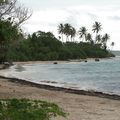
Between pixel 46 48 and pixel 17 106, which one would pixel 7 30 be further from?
pixel 46 48

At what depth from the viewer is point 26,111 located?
1384cm

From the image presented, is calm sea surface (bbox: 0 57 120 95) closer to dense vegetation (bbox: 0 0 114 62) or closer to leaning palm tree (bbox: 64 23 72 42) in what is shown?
dense vegetation (bbox: 0 0 114 62)

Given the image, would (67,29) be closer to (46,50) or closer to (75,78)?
(46,50)

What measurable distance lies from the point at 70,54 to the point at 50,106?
130507 millimetres

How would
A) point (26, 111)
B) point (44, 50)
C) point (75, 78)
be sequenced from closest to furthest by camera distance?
point (26, 111) < point (75, 78) < point (44, 50)

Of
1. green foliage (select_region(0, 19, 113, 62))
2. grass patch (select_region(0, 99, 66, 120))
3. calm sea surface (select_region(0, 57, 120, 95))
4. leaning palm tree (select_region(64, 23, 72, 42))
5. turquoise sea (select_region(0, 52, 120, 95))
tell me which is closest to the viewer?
grass patch (select_region(0, 99, 66, 120))

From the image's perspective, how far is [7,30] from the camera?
21.8m

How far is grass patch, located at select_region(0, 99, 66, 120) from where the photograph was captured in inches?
511

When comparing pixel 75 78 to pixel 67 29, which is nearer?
pixel 75 78

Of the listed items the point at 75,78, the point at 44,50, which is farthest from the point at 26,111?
the point at 44,50

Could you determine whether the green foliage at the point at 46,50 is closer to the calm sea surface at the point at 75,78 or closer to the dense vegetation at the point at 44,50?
the dense vegetation at the point at 44,50

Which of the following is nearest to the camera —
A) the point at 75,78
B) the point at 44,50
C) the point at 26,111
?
the point at 26,111

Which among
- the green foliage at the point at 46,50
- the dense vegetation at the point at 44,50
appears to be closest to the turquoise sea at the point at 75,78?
the green foliage at the point at 46,50

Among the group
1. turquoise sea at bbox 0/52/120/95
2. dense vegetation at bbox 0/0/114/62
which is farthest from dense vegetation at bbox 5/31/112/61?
turquoise sea at bbox 0/52/120/95
